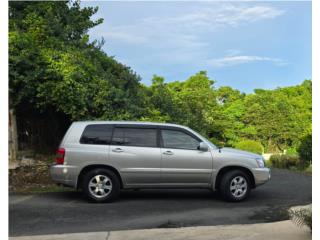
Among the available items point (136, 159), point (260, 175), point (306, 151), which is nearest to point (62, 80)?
point (136, 159)

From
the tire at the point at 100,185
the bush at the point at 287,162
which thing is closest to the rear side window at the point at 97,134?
the tire at the point at 100,185

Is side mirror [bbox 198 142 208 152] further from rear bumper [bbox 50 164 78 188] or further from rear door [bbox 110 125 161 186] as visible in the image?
rear bumper [bbox 50 164 78 188]

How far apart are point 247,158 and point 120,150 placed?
289cm

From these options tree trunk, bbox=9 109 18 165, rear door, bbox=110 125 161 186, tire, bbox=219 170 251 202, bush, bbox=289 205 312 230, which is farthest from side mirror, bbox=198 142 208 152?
tree trunk, bbox=9 109 18 165

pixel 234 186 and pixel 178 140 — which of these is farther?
pixel 178 140

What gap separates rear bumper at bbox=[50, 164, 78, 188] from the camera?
968cm

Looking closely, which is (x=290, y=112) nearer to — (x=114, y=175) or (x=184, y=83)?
(x=184, y=83)

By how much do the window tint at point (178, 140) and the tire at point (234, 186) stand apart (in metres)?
1.01

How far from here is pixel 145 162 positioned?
32.4 ft

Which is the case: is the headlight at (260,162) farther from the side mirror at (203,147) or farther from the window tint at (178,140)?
the window tint at (178,140)

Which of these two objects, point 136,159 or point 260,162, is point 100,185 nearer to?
point 136,159

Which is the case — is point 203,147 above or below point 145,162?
above

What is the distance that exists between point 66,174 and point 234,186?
3.76 m

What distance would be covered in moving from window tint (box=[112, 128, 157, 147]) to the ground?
1319mm
